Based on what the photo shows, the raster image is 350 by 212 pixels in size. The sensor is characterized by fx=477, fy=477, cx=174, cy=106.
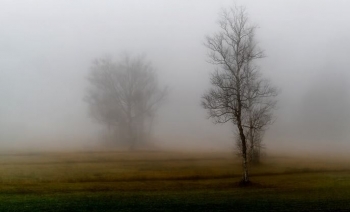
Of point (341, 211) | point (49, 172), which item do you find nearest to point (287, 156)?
point (341, 211)

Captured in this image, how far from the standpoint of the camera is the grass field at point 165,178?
22.1 m

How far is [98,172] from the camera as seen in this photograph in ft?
82.8

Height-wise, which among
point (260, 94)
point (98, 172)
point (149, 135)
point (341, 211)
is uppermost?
point (260, 94)

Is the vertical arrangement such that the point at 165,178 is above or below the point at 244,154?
below

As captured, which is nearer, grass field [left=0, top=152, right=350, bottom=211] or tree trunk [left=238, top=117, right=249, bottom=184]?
grass field [left=0, top=152, right=350, bottom=211]

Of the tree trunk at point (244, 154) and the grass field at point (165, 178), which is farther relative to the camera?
the tree trunk at point (244, 154)

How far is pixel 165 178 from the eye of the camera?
25.3 m

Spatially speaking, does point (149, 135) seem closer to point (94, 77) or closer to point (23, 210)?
point (94, 77)

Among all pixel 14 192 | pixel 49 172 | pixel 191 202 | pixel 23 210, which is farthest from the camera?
pixel 49 172

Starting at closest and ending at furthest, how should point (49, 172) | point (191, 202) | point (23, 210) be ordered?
1. point (23, 210)
2. point (191, 202)
3. point (49, 172)

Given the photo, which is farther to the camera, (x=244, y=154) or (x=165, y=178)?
(x=244, y=154)

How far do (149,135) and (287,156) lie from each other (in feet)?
25.0

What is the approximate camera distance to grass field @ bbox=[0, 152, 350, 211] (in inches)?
872

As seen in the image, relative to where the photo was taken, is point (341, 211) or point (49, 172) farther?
point (49, 172)
